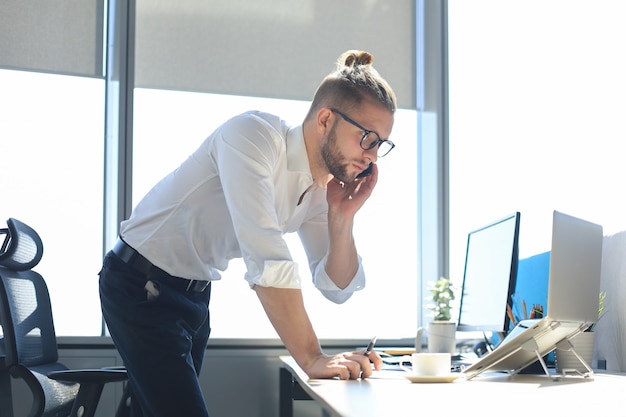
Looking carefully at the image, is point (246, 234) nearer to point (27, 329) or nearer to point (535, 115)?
point (27, 329)

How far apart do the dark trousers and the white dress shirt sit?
0.08 meters

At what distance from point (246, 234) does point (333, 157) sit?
42 cm

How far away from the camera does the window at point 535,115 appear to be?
8.12 feet

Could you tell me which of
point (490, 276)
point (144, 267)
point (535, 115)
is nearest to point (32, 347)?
point (144, 267)

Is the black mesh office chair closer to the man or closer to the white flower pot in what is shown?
the man

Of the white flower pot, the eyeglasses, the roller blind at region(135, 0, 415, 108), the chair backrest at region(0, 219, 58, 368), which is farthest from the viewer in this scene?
the roller blind at region(135, 0, 415, 108)

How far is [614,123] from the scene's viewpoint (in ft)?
7.95

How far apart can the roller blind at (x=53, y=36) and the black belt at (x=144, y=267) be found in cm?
169

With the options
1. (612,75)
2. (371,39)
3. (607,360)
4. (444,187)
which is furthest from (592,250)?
(371,39)

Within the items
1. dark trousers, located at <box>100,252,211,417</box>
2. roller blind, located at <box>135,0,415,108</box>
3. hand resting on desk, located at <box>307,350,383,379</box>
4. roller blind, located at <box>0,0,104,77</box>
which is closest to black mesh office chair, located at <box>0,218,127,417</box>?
dark trousers, located at <box>100,252,211,417</box>

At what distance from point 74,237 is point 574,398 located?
2.50 m

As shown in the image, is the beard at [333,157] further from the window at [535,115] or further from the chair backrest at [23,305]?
the chair backrest at [23,305]

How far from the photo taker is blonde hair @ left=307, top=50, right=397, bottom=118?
6.62 ft

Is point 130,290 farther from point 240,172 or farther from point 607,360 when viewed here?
point 607,360
